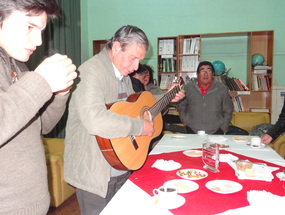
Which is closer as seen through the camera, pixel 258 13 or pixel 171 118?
pixel 171 118

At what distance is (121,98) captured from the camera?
5.60 feet

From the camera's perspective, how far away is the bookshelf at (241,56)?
4553 millimetres

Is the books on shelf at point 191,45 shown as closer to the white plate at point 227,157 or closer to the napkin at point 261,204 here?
the white plate at point 227,157

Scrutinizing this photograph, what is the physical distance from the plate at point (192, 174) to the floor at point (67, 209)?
166 cm

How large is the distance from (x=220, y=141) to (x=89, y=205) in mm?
1354

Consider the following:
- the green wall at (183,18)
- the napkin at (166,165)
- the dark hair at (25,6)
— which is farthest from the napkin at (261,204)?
the green wall at (183,18)

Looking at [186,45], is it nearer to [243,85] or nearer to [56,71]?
[243,85]

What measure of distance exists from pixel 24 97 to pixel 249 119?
14.6ft

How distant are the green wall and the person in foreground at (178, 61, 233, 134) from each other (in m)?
1.89

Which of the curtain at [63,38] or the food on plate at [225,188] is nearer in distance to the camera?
the food on plate at [225,188]

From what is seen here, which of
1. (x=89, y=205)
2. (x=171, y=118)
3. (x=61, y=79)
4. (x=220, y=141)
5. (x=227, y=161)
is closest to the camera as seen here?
(x=61, y=79)

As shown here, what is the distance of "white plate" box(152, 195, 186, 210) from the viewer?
967 millimetres

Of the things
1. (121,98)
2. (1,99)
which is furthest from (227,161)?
(1,99)

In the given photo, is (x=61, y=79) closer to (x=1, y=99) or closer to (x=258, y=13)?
(x=1, y=99)
